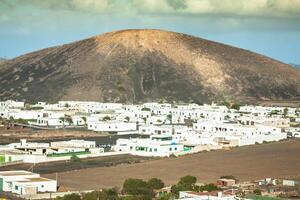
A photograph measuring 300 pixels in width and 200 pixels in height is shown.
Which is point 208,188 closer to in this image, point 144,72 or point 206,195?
point 206,195

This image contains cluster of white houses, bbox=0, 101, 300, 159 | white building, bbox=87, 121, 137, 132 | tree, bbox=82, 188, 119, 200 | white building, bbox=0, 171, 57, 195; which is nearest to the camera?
tree, bbox=82, 188, 119, 200

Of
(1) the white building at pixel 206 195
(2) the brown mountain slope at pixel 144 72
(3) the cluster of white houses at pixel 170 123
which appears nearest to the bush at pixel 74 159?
(3) the cluster of white houses at pixel 170 123

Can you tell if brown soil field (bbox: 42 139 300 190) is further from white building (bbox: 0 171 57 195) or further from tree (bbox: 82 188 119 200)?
tree (bbox: 82 188 119 200)

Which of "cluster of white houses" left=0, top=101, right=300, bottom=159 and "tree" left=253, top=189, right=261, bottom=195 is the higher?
"cluster of white houses" left=0, top=101, right=300, bottom=159

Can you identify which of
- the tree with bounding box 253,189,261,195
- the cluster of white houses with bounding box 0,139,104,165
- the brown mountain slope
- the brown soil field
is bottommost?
the tree with bounding box 253,189,261,195

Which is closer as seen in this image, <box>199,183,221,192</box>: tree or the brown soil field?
<box>199,183,221,192</box>: tree

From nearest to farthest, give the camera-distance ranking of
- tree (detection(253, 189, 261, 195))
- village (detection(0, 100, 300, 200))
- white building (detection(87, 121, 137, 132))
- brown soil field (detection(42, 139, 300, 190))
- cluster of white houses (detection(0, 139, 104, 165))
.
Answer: tree (detection(253, 189, 261, 195)) < village (detection(0, 100, 300, 200)) < brown soil field (detection(42, 139, 300, 190)) < cluster of white houses (detection(0, 139, 104, 165)) < white building (detection(87, 121, 137, 132))

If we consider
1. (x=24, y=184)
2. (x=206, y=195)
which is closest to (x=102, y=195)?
(x=206, y=195)

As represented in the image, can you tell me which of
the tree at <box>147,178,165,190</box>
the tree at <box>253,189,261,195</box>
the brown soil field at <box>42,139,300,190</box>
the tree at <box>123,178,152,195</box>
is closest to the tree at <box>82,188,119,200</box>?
the tree at <box>123,178,152,195</box>

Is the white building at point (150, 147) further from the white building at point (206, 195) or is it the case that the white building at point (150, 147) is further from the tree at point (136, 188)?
the white building at point (206, 195)
